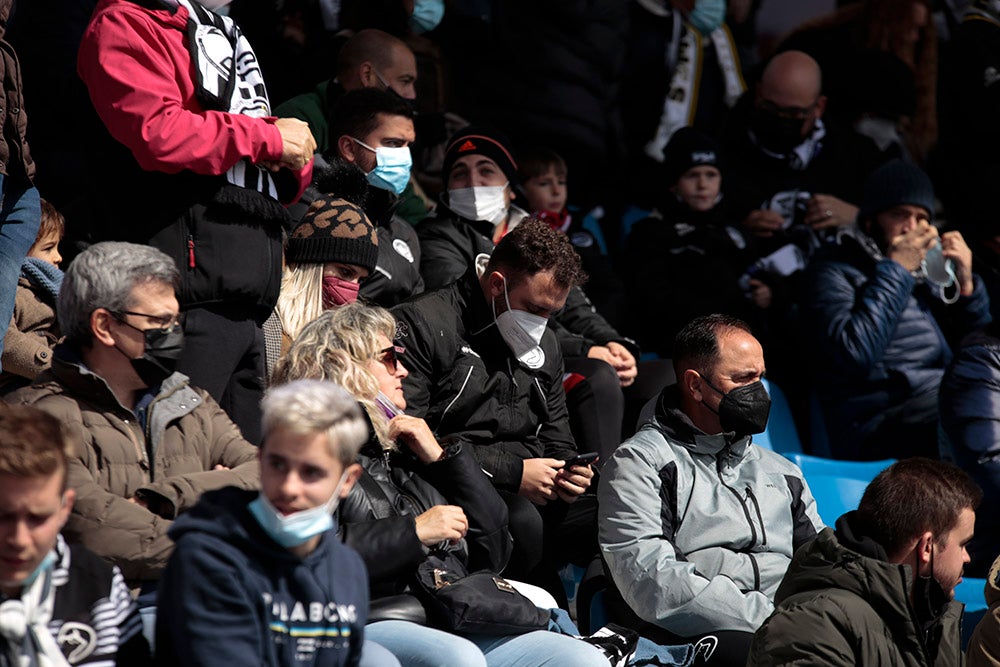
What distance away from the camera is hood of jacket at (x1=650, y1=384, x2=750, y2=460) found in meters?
4.46

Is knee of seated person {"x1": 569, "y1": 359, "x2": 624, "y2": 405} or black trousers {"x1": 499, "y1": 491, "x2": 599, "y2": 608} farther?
knee of seated person {"x1": 569, "y1": 359, "x2": 624, "y2": 405}

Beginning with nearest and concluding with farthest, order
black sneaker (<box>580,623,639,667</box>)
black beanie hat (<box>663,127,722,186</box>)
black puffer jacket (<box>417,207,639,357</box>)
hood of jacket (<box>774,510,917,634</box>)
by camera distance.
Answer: hood of jacket (<box>774,510,917,634</box>), black sneaker (<box>580,623,639,667</box>), black puffer jacket (<box>417,207,639,357</box>), black beanie hat (<box>663,127,722,186</box>)

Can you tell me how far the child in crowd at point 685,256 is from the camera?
7105 mm

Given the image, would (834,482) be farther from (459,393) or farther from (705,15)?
(705,15)

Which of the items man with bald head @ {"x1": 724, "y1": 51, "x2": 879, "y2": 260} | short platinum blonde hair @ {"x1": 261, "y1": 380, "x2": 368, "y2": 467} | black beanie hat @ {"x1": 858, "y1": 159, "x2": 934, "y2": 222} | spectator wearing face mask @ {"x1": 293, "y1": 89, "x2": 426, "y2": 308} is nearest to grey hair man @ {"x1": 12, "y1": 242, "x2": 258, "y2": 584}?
short platinum blonde hair @ {"x1": 261, "y1": 380, "x2": 368, "y2": 467}

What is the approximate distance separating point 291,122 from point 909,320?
3651mm

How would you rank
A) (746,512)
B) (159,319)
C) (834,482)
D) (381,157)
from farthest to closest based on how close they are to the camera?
(834,482) < (381,157) < (746,512) < (159,319)

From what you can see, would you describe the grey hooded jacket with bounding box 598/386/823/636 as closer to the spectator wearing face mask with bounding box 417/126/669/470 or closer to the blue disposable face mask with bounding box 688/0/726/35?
the spectator wearing face mask with bounding box 417/126/669/470

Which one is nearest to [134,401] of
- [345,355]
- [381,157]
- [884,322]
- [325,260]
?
[345,355]

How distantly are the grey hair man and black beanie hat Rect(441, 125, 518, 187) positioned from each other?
2.79 metres

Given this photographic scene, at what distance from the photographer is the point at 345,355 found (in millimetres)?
3947

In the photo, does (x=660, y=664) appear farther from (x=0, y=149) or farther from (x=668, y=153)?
(x=668, y=153)

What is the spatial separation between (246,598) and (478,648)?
1.06 metres

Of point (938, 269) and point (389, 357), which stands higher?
point (389, 357)
